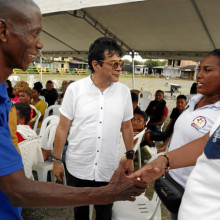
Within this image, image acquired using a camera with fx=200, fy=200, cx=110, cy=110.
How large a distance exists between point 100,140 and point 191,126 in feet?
2.49

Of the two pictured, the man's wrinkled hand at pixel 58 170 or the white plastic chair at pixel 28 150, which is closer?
the man's wrinkled hand at pixel 58 170

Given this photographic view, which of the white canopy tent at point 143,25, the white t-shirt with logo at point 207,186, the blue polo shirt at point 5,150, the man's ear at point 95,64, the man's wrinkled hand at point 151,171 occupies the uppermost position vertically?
the white canopy tent at point 143,25

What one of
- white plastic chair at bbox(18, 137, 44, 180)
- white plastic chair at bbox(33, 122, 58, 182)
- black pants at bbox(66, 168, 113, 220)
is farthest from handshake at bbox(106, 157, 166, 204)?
white plastic chair at bbox(33, 122, 58, 182)

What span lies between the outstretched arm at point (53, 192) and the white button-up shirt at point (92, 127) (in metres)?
0.82

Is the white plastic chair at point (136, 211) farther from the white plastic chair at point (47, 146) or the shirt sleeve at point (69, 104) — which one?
the white plastic chair at point (47, 146)

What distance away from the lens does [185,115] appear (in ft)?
5.43

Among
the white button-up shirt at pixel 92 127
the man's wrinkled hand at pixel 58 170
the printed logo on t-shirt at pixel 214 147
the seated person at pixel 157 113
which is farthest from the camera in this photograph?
the seated person at pixel 157 113

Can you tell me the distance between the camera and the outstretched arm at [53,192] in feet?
2.35

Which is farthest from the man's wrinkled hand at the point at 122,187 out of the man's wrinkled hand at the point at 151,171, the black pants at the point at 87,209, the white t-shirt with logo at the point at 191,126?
the black pants at the point at 87,209

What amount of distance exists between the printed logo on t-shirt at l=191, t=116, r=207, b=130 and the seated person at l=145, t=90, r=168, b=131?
3.48 metres

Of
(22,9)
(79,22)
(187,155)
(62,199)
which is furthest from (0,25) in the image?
(79,22)

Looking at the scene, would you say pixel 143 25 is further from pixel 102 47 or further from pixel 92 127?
pixel 92 127

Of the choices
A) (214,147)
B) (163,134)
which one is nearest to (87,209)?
(214,147)

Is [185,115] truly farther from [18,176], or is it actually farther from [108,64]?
[18,176]
